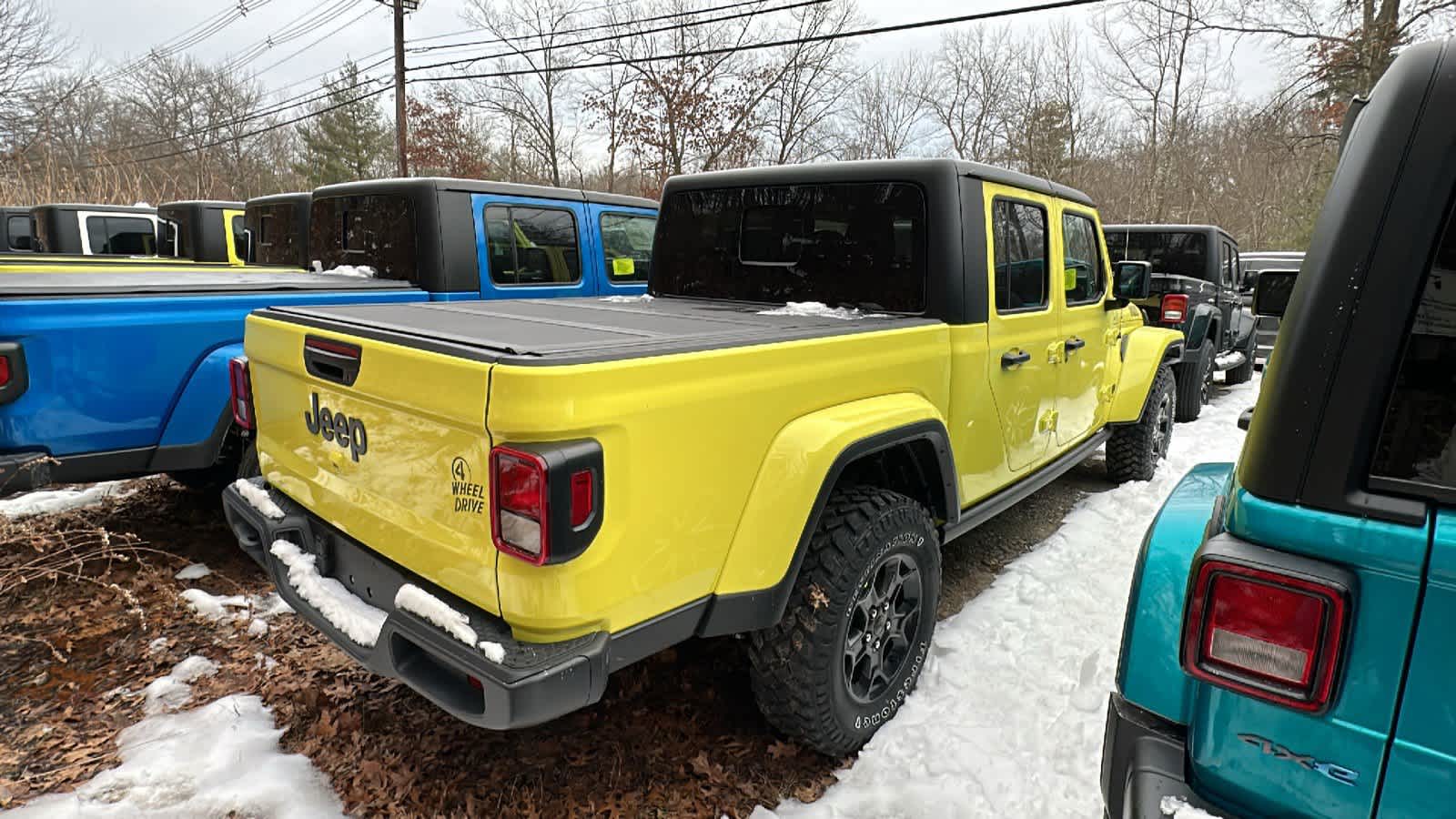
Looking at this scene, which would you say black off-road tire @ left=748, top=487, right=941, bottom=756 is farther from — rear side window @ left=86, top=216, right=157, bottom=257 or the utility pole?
the utility pole

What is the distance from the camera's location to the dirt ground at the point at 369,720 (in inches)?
100.0

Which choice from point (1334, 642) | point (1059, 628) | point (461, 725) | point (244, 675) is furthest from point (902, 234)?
point (244, 675)

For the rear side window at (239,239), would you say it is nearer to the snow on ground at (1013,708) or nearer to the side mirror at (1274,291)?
the snow on ground at (1013,708)

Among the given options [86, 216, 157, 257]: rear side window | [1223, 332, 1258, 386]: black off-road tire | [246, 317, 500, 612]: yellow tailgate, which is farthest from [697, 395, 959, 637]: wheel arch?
[86, 216, 157, 257]: rear side window

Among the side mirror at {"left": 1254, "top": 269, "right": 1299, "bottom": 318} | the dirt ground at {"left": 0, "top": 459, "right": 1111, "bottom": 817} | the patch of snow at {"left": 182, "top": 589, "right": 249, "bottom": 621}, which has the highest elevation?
the side mirror at {"left": 1254, "top": 269, "right": 1299, "bottom": 318}

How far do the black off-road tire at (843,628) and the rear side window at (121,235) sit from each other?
47.1ft

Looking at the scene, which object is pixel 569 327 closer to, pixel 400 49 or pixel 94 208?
pixel 94 208

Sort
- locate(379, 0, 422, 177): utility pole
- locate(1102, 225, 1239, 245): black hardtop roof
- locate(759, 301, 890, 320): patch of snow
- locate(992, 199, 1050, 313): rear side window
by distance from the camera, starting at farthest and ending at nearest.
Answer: locate(379, 0, 422, 177): utility pole, locate(1102, 225, 1239, 245): black hardtop roof, locate(992, 199, 1050, 313): rear side window, locate(759, 301, 890, 320): patch of snow

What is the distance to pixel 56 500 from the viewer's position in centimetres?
503

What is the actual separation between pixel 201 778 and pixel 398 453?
4.63 feet

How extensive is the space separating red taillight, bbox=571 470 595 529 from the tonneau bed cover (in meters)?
3.20

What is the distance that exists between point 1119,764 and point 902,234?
2.32 metres

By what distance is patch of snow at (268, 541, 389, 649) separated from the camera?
2.25 meters

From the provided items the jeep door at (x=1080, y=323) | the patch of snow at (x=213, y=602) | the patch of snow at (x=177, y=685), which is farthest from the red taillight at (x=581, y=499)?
the jeep door at (x=1080, y=323)
